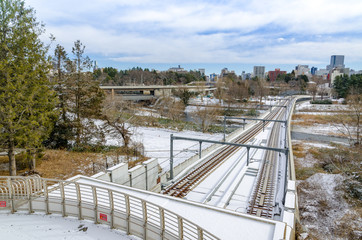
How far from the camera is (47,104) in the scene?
1359 centimetres

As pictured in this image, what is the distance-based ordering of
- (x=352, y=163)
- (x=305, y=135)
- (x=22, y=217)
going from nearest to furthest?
(x=22, y=217), (x=352, y=163), (x=305, y=135)

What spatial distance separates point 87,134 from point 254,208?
1741 cm

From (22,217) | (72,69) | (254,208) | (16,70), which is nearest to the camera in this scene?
(22,217)

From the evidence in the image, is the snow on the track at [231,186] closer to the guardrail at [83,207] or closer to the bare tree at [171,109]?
the guardrail at [83,207]

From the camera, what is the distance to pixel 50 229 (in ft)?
22.8

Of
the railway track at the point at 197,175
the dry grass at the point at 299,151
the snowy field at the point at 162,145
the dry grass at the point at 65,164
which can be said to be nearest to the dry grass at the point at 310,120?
the dry grass at the point at 299,151

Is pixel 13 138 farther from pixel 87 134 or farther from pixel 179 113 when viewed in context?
pixel 179 113

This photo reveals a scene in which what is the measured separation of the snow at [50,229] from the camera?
6.65m

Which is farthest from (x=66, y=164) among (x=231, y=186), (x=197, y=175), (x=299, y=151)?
(x=299, y=151)

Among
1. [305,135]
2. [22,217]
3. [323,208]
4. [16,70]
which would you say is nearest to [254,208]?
[323,208]

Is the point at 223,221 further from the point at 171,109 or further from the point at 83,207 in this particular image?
the point at 171,109

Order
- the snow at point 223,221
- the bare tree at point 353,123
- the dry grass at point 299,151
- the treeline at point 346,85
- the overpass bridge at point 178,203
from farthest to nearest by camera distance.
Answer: the treeline at point 346,85, the bare tree at point 353,123, the dry grass at point 299,151, the snow at point 223,221, the overpass bridge at point 178,203

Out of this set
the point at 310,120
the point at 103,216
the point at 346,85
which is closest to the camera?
the point at 103,216

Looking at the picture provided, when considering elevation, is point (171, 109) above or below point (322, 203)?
above
